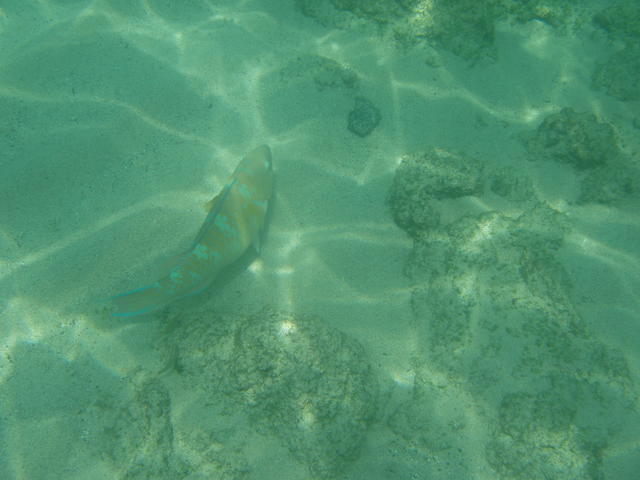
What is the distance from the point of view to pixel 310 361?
308 cm

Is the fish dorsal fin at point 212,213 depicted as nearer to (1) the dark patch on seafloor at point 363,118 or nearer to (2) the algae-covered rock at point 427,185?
(2) the algae-covered rock at point 427,185

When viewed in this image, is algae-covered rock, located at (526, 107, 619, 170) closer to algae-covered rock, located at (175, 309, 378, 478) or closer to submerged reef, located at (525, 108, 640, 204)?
submerged reef, located at (525, 108, 640, 204)

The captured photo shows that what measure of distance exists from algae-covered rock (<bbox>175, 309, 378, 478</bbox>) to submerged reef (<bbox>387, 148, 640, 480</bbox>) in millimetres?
535

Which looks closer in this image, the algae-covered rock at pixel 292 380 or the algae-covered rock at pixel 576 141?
the algae-covered rock at pixel 292 380

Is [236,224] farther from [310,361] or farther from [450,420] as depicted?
[450,420]

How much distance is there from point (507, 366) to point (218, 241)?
8.72 ft

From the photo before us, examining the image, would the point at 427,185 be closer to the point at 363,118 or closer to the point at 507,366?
the point at 363,118

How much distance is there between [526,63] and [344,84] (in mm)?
2536

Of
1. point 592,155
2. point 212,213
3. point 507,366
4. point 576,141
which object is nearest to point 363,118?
point 212,213

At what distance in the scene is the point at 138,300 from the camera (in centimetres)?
307

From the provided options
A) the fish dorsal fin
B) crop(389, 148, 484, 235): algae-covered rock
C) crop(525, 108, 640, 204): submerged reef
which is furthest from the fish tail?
crop(525, 108, 640, 204): submerged reef

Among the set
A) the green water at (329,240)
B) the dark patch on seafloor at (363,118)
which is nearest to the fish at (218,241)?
the green water at (329,240)

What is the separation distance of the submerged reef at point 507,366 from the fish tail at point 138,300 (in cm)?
221

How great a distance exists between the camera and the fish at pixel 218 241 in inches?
121
